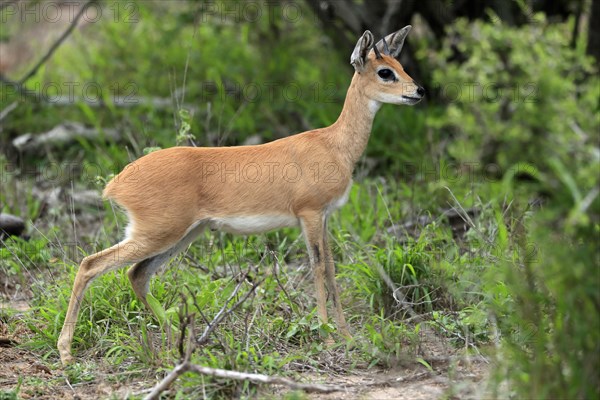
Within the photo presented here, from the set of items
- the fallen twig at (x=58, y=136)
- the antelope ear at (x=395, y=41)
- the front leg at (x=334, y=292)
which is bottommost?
the fallen twig at (x=58, y=136)

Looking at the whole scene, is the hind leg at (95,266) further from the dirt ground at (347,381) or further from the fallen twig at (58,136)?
the fallen twig at (58,136)

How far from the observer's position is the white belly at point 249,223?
584cm

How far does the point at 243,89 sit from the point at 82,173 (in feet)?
7.30

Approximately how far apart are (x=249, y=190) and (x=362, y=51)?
123 cm

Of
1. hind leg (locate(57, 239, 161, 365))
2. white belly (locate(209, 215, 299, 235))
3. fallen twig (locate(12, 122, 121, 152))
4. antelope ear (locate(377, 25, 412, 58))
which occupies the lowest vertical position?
fallen twig (locate(12, 122, 121, 152))

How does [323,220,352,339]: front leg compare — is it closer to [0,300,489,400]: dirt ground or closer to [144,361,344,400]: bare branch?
[0,300,489,400]: dirt ground

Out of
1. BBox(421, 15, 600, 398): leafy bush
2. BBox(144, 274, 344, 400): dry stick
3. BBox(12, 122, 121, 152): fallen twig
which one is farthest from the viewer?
BBox(12, 122, 121, 152): fallen twig

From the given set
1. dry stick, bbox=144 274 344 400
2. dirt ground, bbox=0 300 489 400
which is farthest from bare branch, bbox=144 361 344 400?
dirt ground, bbox=0 300 489 400

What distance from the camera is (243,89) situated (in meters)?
10.6

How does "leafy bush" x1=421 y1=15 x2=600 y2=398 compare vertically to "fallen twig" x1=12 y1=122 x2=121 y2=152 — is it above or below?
above

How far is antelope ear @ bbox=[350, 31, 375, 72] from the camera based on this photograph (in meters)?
6.10

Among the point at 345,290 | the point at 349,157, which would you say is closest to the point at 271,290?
the point at 345,290

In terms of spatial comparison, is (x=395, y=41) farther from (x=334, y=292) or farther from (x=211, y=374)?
(x=211, y=374)

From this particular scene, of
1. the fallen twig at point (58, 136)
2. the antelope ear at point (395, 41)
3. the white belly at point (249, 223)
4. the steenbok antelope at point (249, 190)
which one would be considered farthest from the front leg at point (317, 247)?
the fallen twig at point (58, 136)
